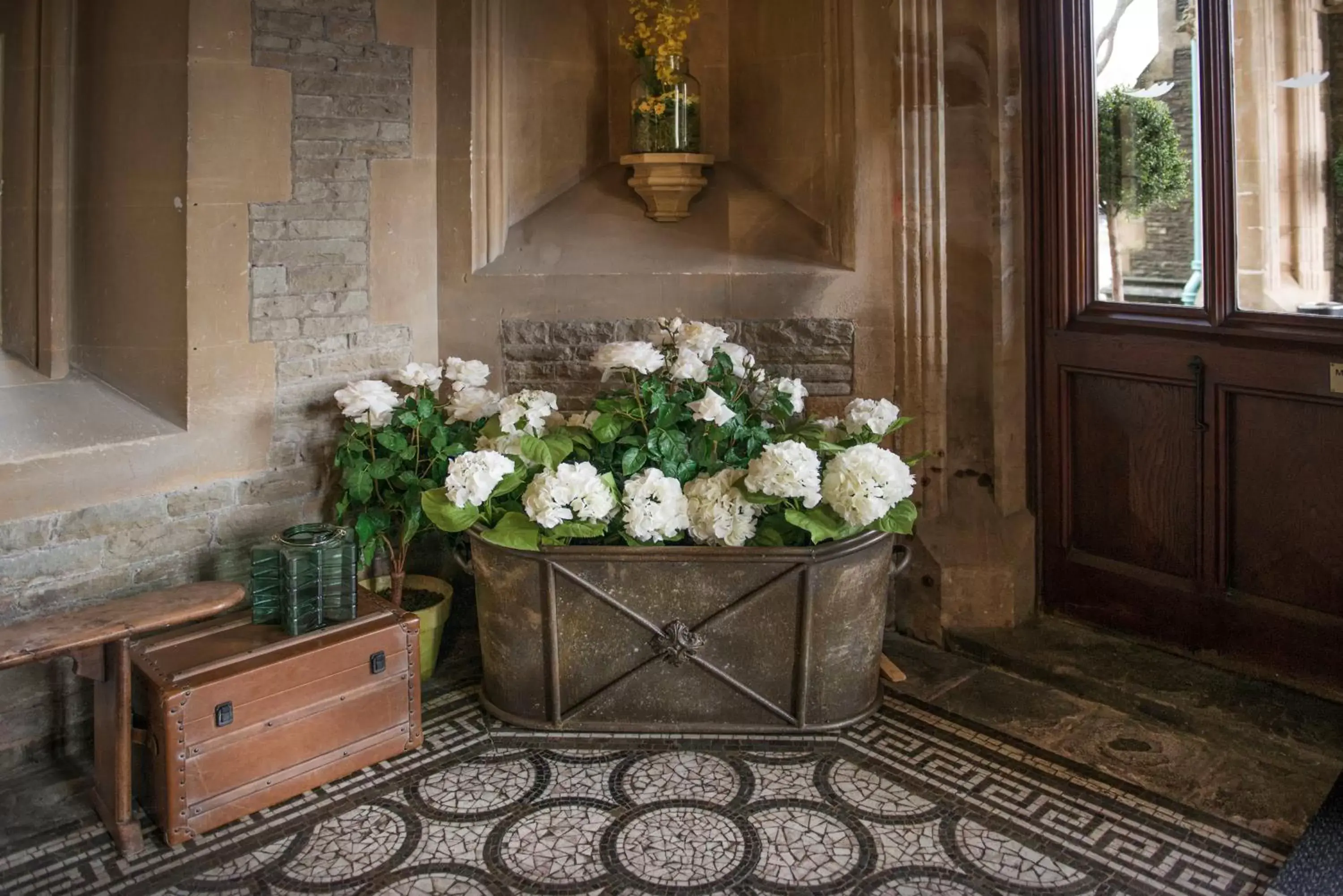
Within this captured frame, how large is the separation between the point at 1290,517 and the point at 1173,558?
393 millimetres

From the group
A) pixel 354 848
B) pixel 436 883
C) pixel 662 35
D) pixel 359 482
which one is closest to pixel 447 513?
pixel 359 482

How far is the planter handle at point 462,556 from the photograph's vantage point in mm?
3551

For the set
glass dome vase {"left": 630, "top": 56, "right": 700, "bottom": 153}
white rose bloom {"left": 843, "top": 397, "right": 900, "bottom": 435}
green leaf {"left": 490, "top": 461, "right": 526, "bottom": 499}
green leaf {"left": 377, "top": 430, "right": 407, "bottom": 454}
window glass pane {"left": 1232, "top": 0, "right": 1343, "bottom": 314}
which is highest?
glass dome vase {"left": 630, "top": 56, "right": 700, "bottom": 153}

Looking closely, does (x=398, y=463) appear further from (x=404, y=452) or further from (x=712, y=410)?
(x=712, y=410)

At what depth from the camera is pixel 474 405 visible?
3.72 metres

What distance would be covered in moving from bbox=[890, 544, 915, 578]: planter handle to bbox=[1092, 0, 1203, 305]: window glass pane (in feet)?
3.37

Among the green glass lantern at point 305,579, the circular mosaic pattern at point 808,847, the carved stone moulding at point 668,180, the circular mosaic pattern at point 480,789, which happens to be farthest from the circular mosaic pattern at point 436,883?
the carved stone moulding at point 668,180

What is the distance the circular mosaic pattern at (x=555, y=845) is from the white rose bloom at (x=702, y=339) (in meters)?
1.32

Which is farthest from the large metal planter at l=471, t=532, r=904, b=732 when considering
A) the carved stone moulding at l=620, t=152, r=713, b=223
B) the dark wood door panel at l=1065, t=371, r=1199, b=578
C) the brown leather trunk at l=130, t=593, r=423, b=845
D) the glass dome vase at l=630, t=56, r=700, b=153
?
→ the glass dome vase at l=630, t=56, r=700, b=153

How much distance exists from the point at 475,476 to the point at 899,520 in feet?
3.75

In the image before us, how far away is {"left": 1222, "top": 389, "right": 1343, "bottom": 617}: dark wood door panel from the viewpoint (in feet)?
11.0

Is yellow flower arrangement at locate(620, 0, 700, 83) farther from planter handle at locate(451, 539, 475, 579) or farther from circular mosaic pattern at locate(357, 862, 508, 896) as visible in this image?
circular mosaic pattern at locate(357, 862, 508, 896)

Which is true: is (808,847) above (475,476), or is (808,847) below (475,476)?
below

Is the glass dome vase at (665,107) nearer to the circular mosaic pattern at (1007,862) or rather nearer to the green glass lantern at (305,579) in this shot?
the green glass lantern at (305,579)
